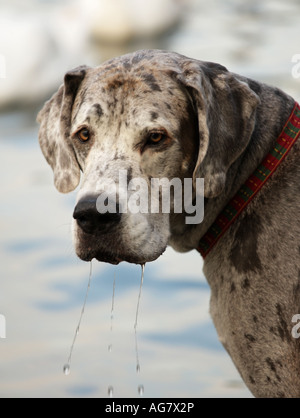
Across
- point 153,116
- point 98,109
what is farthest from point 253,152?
point 98,109

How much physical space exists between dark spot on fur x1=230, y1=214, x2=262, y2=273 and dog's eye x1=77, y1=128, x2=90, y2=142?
825 mm

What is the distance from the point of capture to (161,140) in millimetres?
4266

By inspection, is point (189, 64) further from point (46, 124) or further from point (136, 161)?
point (46, 124)

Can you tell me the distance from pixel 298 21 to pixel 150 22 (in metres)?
2.28

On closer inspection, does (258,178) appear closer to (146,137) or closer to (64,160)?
(146,137)

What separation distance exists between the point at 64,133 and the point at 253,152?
0.93 meters

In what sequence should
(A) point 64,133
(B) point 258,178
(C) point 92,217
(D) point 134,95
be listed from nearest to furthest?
1. (C) point 92,217
2. (D) point 134,95
3. (B) point 258,178
4. (A) point 64,133

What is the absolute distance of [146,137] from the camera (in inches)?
167

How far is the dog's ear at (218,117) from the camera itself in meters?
4.25

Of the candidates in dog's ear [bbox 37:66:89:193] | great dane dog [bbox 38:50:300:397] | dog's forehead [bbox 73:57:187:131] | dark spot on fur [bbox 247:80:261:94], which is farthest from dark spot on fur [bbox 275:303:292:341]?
dog's ear [bbox 37:66:89:193]

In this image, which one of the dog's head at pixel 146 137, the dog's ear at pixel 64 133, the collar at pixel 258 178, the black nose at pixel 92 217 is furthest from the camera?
the dog's ear at pixel 64 133

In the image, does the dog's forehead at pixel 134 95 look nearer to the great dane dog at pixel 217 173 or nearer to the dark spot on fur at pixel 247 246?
the great dane dog at pixel 217 173

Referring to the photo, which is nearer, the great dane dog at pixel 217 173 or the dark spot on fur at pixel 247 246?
the great dane dog at pixel 217 173

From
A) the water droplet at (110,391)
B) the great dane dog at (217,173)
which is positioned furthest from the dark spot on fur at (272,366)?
the water droplet at (110,391)
